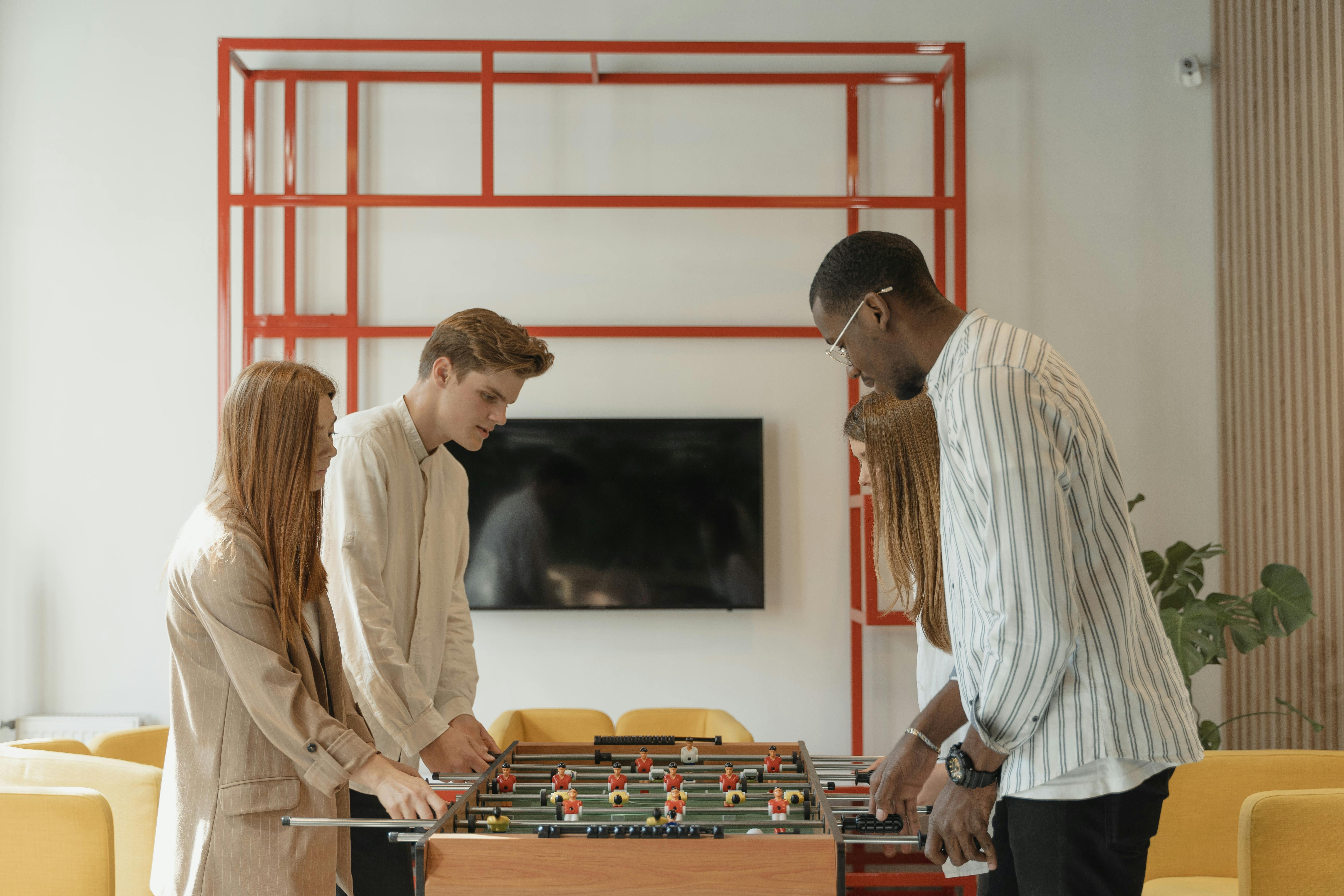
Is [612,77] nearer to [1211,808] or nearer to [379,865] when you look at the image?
[379,865]

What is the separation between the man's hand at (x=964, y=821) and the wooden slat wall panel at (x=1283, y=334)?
294 centimetres

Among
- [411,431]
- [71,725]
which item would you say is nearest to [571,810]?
[411,431]

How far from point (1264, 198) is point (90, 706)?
5.29 meters

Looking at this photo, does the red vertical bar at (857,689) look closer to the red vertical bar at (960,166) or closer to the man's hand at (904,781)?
the red vertical bar at (960,166)

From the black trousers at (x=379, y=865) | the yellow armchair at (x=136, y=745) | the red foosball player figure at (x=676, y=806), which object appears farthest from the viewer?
the yellow armchair at (x=136, y=745)

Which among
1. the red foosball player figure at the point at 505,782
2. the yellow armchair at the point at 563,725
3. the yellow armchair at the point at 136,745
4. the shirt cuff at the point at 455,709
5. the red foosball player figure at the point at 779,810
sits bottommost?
the yellow armchair at the point at 563,725

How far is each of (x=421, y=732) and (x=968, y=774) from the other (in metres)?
1.31

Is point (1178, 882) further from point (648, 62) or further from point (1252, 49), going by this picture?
point (648, 62)

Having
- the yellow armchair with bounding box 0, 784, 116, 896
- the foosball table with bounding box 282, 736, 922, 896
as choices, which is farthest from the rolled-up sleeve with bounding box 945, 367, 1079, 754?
the yellow armchair with bounding box 0, 784, 116, 896

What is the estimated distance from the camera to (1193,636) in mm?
3424

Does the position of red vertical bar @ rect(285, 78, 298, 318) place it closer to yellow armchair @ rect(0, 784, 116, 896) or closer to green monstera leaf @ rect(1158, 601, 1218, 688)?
yellow armchair @ rect(0, 784, 116, 896)

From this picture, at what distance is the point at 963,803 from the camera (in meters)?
1.35

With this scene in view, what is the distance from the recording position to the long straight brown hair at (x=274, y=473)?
5.68ft

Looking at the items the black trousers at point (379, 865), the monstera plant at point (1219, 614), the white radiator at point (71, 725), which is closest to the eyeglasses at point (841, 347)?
the black trousers at point (379, 865)
